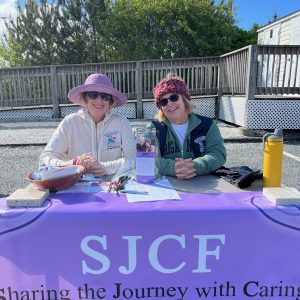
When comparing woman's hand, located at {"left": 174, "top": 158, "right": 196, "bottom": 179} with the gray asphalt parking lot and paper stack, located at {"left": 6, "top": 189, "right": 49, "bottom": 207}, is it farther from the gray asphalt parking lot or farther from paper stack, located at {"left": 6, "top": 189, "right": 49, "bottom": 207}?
the gray asphalt parking lot

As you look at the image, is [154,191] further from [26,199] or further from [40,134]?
[40,134]

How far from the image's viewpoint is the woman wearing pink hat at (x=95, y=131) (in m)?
2.46

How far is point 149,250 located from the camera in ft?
4.95

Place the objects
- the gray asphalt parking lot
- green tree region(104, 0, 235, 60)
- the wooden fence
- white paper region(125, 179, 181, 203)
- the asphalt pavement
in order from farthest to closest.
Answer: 1. green tree region(104, 0, 235, 60)
2. the wooden fence
3. the asphalt pavement
4. the gray asphalt parking lot
5. white paper region(125, 179, 181, 203)

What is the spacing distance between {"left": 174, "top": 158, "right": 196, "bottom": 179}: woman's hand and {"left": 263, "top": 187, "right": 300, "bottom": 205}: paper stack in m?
0.55

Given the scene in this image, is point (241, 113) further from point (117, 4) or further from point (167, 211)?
point (117, 4)

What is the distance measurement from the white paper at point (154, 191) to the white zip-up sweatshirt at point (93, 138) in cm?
61

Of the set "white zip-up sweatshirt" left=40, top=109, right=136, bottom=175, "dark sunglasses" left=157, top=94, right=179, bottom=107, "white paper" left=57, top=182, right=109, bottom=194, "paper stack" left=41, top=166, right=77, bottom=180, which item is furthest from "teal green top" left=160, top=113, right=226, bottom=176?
"paper stack" left=41, top=166, right=77, bottom=180

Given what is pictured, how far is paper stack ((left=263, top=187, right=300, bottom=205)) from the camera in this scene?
1.55 meters

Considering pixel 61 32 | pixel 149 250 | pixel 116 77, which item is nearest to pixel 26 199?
pixel 149 250

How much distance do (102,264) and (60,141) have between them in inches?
48.0

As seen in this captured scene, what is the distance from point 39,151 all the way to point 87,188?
5643 mm

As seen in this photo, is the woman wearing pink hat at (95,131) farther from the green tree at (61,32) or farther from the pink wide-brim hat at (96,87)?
the green tree at (61,32)

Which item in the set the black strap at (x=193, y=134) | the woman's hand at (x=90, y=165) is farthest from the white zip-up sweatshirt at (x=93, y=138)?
the woman's hand at (x=90, y=165)
